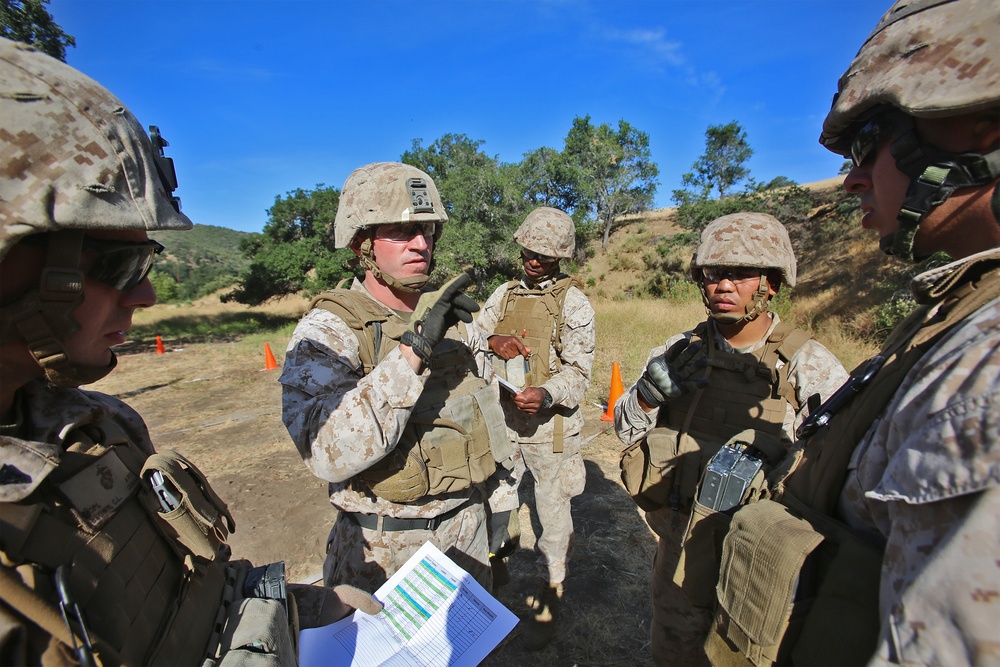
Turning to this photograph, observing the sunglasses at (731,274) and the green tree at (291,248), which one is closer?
the sunglasses at (731,274)

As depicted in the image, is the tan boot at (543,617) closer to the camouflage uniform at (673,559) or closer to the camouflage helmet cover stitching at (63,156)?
the camouflage uniform at (673,559)

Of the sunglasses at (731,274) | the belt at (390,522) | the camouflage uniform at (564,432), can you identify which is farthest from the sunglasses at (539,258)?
the belt at (390,522)

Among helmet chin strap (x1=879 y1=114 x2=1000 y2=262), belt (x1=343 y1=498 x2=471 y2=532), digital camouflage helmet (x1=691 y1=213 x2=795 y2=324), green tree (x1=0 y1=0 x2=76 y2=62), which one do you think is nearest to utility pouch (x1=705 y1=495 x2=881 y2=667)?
helmet chin strap (x1=879 y1=114 x2=1000 y2=262)

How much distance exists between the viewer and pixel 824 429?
1.30m

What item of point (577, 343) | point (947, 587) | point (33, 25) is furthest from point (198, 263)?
point (947, 587)

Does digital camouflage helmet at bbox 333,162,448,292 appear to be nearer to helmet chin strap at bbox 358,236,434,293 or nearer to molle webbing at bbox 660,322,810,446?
helmet chin strap at bbox 358,236,434,293

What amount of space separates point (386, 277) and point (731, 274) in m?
1.80

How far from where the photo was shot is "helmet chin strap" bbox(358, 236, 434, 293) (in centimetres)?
222

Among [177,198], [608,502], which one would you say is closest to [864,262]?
[608,502]

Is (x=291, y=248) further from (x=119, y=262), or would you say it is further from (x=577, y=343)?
(x=119, y=262)

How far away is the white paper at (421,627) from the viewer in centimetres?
150

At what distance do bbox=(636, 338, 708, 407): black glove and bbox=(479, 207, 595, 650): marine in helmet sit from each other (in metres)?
1.14

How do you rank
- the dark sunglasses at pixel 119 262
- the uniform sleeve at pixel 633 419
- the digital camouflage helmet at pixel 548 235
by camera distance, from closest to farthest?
1. the dark sunglasses at pixel 119 262
2. the uniform sleeve at pixel 633 419
3. the digital camouflage helmet at pixel 548 235

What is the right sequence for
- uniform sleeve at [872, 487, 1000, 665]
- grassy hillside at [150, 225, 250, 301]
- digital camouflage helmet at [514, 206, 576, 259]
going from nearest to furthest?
uniform sleeve at [872, 487, 1000, 665] < digital camouflage helmet at [514, 206, 576, 259] < grassy hillside at [150, 225, 250, 301]
